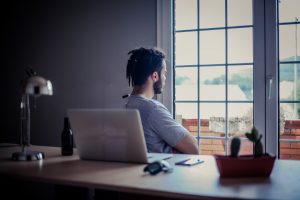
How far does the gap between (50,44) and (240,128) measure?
2157 millimetres

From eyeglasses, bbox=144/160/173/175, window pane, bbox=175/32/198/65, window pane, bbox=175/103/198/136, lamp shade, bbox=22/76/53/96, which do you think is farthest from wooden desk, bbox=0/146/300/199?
window pane, bbox=175/32/198/65

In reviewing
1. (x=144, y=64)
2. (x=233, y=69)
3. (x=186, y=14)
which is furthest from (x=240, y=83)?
(x=144, y=64)

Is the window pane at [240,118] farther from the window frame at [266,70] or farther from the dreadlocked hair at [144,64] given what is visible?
the dreadlocked hair at [144,64]

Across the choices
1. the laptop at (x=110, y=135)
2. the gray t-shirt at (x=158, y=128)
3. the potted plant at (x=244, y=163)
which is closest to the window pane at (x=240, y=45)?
the gray t-shirt at (x=158, y=128)

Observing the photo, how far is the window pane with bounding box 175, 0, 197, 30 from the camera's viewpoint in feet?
11.2

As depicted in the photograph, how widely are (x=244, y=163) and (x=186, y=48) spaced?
2045mm

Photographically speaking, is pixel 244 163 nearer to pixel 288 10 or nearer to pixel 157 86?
pixel 157 86

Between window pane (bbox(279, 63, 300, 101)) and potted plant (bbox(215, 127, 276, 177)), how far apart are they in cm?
167

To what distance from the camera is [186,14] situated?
3438 millimetres

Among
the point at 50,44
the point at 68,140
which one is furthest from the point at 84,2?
the point at 68,140

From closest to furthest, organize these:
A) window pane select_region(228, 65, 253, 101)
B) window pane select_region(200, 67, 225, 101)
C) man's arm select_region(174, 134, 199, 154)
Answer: man's arm select_region(174, 134, 199, 154), window pane select_region(228, 65, 253, 101), window pane select_region(200, 67, 225, 101)

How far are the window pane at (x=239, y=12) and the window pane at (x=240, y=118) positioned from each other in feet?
2.38

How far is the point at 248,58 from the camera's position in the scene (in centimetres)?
320

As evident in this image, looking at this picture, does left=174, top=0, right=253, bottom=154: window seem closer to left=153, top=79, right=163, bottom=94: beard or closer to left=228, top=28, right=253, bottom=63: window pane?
left=228, top=28, right=253, bottom=63: window pane
